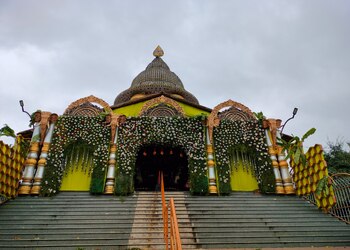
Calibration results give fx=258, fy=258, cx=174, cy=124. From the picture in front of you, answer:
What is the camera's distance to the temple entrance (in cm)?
1494

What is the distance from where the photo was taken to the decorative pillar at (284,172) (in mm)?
11075

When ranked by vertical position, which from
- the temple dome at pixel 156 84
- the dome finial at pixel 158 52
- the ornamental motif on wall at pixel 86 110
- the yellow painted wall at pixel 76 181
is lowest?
the yellow painted wall at pixel 76 181

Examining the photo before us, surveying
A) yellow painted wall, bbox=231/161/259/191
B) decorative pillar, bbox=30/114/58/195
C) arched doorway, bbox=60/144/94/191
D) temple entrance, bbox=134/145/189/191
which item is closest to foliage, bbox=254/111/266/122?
yellow painted wall, bbox=231/161/259/191

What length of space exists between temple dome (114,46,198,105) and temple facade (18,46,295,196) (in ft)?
10.7

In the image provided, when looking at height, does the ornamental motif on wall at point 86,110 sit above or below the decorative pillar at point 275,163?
above

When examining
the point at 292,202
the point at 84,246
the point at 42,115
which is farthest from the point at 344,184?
the point at 42,115

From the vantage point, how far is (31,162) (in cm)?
1104

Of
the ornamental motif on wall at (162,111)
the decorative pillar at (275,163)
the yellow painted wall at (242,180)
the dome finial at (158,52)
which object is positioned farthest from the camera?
the dome finial at (158,52)

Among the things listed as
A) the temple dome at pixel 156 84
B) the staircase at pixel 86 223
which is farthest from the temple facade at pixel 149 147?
the temple dome at pixel 156 84

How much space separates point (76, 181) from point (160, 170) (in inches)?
201

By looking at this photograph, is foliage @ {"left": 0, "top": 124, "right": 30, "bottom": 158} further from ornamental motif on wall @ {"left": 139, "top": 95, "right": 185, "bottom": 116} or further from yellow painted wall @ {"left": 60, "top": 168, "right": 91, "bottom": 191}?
ornamental motif on wall @ {"left": 139, "top": 95, "right": 185, "bottom": 116}

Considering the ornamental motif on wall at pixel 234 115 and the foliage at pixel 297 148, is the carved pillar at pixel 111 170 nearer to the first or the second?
the ornamental motif on wall at pixel 234 115

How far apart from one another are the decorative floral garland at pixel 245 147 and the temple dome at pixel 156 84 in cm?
506

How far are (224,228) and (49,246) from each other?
4429 mm
